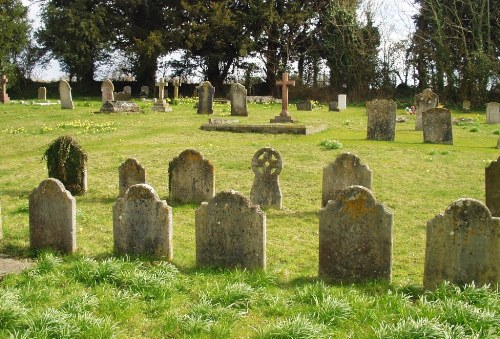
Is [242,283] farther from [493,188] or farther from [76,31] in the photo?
[76,31]

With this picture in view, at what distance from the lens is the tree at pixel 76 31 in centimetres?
4469

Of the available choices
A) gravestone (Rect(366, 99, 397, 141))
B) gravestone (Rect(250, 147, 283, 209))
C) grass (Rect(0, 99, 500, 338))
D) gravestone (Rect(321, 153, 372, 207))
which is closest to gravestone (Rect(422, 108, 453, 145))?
gravestone (Rect(366, 99, 397, 141))

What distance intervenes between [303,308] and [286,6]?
44.0 metres

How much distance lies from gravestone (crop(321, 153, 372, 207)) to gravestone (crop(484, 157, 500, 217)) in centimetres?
177

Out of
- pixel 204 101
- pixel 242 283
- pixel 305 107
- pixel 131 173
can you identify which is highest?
pixel 204 101

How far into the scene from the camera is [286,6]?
46750mm

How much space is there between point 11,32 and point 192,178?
137 ft

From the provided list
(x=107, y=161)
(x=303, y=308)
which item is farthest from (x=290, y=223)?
(x=107, y=161)

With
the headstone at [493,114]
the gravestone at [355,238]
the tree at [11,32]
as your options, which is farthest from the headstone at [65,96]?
the gravestone at [355,238]

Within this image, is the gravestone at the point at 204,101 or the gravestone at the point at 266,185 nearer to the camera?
the gravestone at the point at 266,185

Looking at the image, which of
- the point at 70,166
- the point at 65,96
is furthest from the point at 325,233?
the point at 65,96

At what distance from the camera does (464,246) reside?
18.7 feet

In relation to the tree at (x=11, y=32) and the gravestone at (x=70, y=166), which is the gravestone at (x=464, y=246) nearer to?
the gravestone at (x=70, y=166)

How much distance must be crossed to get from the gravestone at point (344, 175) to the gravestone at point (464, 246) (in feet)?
12.0
